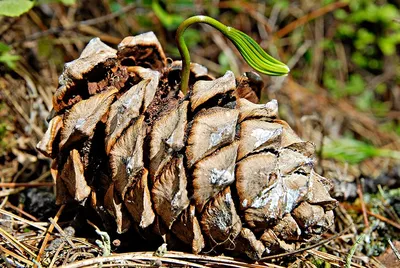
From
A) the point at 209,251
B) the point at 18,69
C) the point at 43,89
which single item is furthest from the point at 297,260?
the point at 18,69

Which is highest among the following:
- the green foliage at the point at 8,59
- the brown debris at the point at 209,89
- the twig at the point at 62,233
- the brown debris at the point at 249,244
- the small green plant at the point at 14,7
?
the small green plant at the point at 14,7

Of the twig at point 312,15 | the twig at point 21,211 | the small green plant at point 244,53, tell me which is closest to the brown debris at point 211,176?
the small green plant at point 244,53

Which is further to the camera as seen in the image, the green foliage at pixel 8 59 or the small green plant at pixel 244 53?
the green foliage at pixel 8 59

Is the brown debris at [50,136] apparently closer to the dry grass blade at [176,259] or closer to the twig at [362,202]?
the dry grass blade at [176,259]

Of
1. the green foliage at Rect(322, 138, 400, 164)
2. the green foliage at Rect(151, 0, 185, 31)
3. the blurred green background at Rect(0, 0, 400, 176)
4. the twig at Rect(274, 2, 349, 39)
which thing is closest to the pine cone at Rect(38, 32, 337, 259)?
the blurred green background at Rect(0, 0, 400, 176)

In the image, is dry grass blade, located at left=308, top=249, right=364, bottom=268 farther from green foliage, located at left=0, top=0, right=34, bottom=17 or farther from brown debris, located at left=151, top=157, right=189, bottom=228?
green foliage, located at left=0, top=0, right=34, bottom=17

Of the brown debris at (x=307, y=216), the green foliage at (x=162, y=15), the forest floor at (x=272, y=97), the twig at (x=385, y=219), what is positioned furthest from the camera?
the green foliage at (x=162, y=15)

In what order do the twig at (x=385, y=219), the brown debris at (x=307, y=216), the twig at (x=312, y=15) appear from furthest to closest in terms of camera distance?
the twig at (x=312, y=15)
the twig at (x=385, y=219)
the brown debris at (x=307, y=216)

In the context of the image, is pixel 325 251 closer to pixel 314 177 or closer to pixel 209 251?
pixel 314 177
